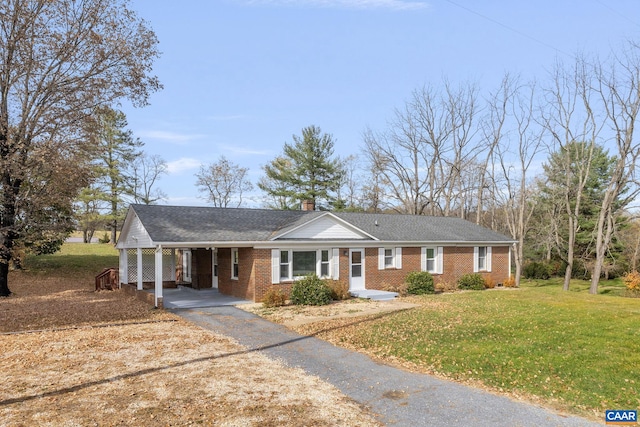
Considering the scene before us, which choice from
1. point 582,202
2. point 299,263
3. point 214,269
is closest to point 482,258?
point 299,263

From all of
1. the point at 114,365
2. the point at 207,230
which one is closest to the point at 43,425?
the point at 114,365

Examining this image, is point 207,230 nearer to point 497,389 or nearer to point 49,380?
point 49,380

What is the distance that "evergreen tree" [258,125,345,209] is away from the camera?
42094mm

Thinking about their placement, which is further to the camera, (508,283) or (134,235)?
(508,283)

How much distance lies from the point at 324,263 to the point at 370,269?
268cm

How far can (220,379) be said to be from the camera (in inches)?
308

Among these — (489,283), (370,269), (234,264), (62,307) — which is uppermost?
(234,264)

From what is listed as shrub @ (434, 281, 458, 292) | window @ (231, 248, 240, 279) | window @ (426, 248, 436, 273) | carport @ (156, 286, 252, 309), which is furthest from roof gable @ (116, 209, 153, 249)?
shrub @ (434, 281, 458, 292)

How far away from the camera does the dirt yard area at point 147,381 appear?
6.16 metres

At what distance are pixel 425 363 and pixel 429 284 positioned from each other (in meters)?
12.9

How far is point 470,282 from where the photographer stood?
23.6m

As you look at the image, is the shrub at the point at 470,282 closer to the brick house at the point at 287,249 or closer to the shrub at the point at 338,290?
the brick house at the point at 287,249

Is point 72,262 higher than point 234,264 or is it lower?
lower

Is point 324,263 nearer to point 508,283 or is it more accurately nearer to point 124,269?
point 124,269
